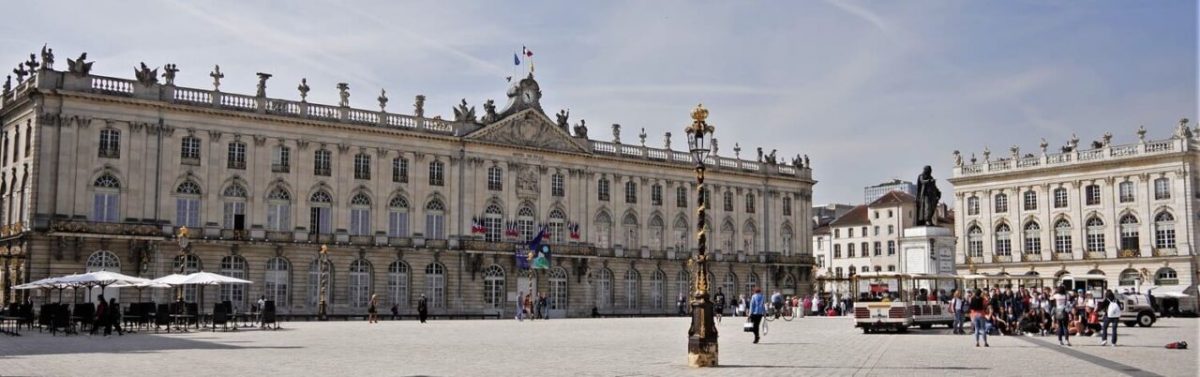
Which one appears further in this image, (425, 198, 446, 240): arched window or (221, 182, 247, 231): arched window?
(425, 198, 446, 240): arched window

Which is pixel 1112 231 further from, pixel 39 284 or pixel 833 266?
pixel 39 284

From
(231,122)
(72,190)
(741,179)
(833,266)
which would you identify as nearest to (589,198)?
(741,179)

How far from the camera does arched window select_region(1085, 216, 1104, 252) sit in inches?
2896

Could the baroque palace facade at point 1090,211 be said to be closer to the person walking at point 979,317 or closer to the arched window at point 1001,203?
the arched window at point 1001,203

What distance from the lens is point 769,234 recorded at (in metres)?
72.6

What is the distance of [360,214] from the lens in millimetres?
56000

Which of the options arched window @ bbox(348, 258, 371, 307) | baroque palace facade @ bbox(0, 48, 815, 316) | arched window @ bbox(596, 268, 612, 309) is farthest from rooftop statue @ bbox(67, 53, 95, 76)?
arched window @ bbox(596, 268, 612, 309)

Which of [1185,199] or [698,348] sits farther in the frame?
[1185,199]

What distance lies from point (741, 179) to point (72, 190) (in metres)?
37.2

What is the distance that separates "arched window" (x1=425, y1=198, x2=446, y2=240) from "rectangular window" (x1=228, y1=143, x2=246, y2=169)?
9206 millimetres

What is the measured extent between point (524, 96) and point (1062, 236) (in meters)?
36.2

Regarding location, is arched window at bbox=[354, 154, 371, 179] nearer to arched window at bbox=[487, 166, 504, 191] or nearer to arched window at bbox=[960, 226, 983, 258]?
arched window at bbox=[487, 166, 504, 191]

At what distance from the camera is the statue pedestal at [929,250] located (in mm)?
39062

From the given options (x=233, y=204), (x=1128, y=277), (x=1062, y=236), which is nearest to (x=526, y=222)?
(x=233, y=204)
